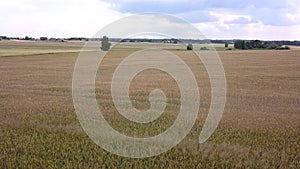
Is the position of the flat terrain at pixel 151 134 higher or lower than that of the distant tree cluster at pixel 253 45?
higher

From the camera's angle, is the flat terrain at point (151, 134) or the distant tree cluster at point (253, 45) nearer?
the flat terrain at point (151, 134)

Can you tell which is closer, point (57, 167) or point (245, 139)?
point (57, 167)

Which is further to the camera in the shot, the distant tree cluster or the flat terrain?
the distant tree cluster

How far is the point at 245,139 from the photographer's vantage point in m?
10.8

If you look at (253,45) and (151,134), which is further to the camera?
(253,45)

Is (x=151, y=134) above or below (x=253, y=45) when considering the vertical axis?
above

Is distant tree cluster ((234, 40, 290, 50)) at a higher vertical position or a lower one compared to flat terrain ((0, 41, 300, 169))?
lower

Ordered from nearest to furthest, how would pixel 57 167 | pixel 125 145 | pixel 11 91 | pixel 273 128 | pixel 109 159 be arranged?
pixel 57 167, pixel 109 159, pixel 125 145, pixel 273 128, pixel 11 91

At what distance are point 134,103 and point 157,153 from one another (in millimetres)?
7011

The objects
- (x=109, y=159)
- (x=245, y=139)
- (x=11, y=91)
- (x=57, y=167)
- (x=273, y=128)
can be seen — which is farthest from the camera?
(x=11, y=91)

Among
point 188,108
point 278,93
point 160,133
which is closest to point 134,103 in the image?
point 188,108

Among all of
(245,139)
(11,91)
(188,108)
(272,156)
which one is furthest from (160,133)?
(11,91)

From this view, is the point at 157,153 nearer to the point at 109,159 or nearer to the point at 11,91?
the point at 109,159

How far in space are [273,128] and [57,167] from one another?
22.9ft
